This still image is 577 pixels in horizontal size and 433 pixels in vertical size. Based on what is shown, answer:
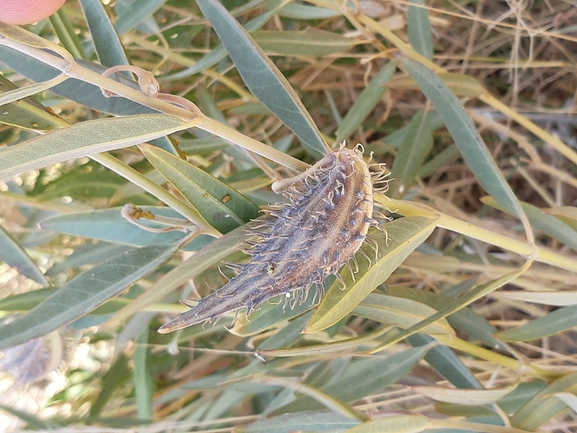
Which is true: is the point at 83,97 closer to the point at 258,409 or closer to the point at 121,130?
the point at 121,130

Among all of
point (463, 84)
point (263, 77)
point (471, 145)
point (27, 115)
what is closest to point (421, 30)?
point (463, 84)

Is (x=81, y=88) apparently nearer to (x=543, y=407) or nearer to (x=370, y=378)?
(x=370, y=378)

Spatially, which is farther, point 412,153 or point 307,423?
point 412,153

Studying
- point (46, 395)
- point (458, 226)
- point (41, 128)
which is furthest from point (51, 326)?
point (46, 395)

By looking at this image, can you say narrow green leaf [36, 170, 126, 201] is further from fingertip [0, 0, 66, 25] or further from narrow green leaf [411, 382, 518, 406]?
narrow green leaf [411, 382, 518, 406]

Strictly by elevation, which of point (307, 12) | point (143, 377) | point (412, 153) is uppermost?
point (307, 12)

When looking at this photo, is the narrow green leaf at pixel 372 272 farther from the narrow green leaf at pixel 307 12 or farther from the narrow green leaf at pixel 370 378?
the narrow green leaf at pixel 307 12
